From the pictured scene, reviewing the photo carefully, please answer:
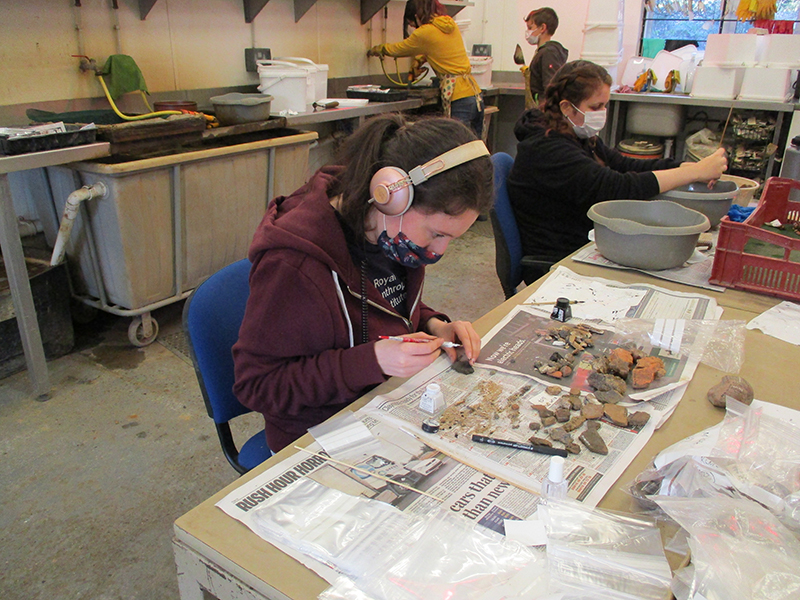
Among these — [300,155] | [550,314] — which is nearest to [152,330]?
[300,155]

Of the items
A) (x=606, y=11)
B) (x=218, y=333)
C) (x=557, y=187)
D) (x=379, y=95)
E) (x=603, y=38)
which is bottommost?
(x=218, y=333)

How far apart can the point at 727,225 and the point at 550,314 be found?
540 millimetres

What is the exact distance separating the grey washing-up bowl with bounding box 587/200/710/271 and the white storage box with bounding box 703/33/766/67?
3.18m

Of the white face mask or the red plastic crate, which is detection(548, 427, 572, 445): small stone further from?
the white face mask

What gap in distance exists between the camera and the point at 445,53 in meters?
4.24

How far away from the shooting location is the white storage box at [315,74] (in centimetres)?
354

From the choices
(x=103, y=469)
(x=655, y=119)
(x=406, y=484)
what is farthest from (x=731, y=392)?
(x=655, y=119)

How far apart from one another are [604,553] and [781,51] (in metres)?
4.57

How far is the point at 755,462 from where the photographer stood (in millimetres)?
852

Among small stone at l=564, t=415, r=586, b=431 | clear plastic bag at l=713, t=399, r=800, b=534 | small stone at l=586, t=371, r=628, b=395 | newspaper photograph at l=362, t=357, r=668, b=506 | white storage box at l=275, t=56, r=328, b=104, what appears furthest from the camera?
white storage box at l=275, t=56, r=328, b=104

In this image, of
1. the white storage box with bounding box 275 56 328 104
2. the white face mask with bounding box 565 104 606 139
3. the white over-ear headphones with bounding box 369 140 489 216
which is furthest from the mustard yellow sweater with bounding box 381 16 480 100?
the white over-ear headphones with bounding box 369 140 489 216

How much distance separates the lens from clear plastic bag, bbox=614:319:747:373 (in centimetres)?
125

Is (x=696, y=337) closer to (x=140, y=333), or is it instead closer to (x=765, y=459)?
(x=765, y=459)

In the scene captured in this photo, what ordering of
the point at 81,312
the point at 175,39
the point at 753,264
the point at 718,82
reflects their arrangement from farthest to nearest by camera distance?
the point at 718,82 < the point at 175,39 < the point at 81,312 < the point at 753,264
